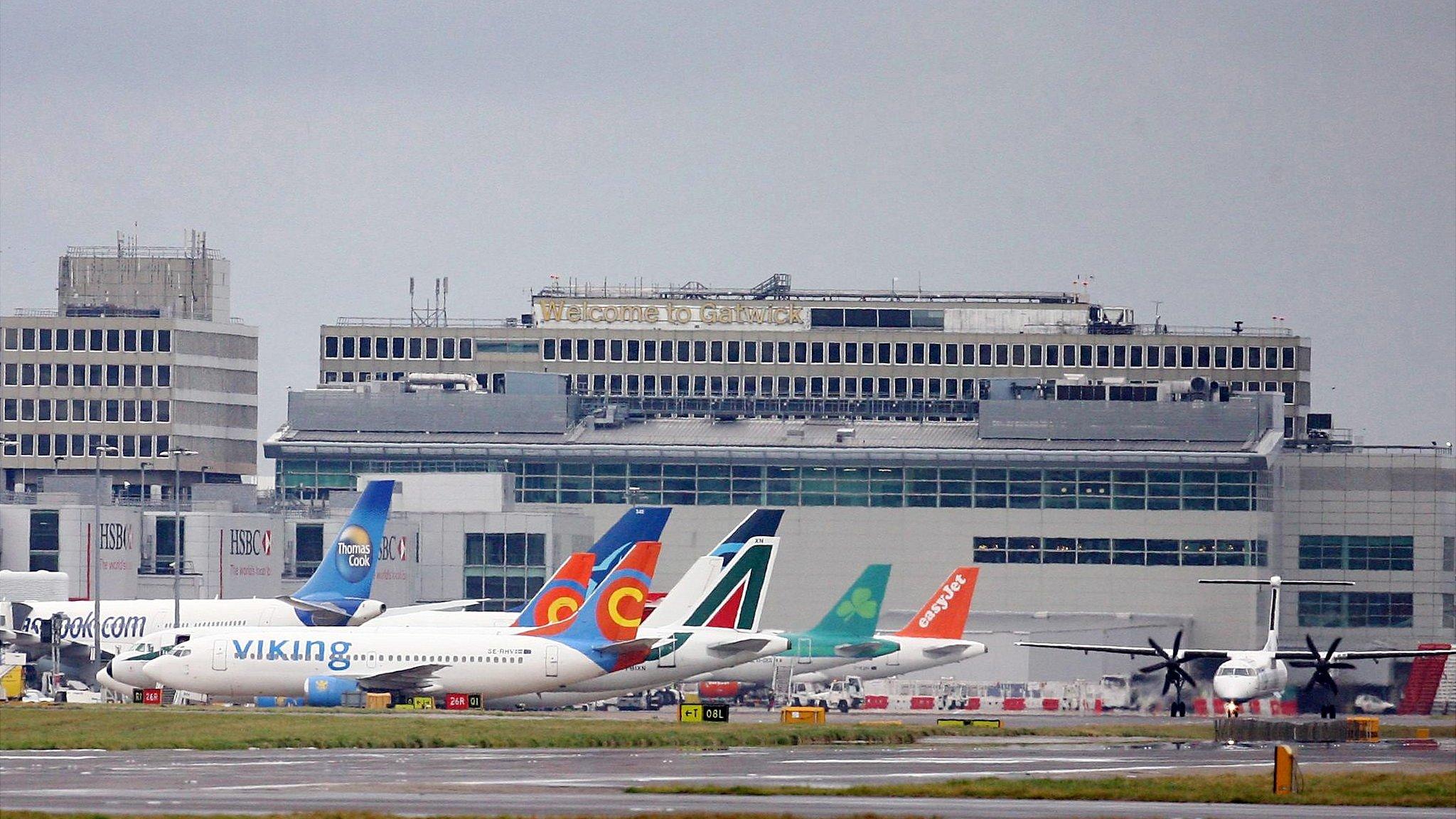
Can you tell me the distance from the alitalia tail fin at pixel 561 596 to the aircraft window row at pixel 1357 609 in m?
99.4

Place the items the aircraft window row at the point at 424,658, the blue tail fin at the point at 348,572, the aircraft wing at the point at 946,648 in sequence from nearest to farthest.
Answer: the aircraft window row at the point at 424,658 → the blue tail fin at the point at 348,572 → the aircraft wing at the point at 946,648

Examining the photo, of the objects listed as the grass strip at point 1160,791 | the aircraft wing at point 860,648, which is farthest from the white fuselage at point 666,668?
the grass strip at point 1160,791

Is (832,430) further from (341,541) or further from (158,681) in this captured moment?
(158,681)

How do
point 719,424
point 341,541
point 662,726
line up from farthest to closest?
point 719,424 < point 341,541 < point 662,726

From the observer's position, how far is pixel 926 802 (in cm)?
5444

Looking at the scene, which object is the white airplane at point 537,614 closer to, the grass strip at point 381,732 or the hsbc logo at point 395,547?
the grass strip at point 381,732

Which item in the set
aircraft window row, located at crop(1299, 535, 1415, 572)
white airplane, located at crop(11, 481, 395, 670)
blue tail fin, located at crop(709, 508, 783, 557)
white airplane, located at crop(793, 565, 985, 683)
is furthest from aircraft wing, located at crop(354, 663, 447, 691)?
aircraft window row, located at crop(1299, 535, 1415, 572)

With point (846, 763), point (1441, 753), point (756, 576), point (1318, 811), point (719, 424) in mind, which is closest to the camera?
point (1318, 811)

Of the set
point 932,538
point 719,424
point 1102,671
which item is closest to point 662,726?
point 1102,671

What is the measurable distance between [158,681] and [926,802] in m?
47.8

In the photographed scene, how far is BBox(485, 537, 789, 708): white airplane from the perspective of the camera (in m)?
94.8

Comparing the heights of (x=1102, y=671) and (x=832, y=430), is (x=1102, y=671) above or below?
below

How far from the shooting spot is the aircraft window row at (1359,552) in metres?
189

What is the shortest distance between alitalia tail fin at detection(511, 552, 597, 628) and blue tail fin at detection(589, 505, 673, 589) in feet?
5.06
